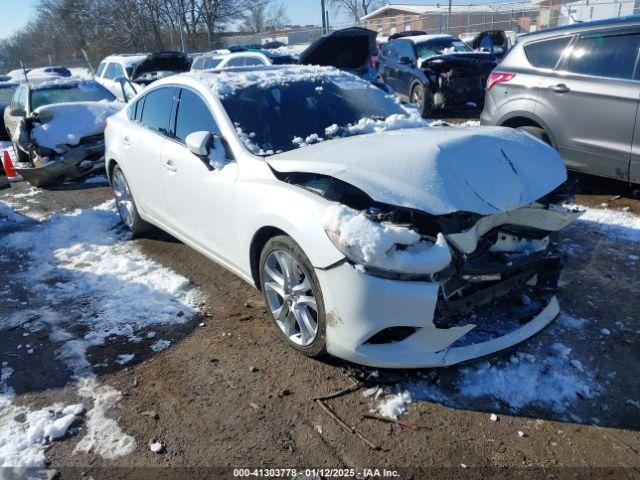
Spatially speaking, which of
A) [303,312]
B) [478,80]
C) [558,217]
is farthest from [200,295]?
[478,80]

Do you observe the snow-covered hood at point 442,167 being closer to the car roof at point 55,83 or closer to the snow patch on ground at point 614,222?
the snow patch on ground at point 614,222

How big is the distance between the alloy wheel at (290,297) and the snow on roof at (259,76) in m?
1.50

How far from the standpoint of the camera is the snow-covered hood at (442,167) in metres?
2.78

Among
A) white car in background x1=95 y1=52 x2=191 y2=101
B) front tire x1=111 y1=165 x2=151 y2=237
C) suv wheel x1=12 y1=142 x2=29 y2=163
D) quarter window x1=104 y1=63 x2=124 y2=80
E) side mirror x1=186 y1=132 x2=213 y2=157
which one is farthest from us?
quarter window x1=104 y1=63 x2=124 y2=80

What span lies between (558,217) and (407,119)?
5.03 feet

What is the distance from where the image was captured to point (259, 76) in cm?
420

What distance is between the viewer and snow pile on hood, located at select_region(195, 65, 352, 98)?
398cm

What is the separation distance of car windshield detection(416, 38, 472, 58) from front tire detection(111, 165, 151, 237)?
28.3ft

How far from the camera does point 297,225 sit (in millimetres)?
2895

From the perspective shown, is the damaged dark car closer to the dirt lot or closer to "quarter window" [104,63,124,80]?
the dirt lot

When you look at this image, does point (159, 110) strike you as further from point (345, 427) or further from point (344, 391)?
point (345, 427)

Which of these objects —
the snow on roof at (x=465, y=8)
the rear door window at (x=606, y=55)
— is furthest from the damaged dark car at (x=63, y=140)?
the snow on roof at (x=465, y=8)

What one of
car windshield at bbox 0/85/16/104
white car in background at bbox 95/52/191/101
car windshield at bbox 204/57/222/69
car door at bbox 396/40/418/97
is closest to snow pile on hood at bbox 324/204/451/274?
car door at bbox 396/40/418/97

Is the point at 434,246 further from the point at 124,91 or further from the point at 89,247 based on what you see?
the point at 124,91
